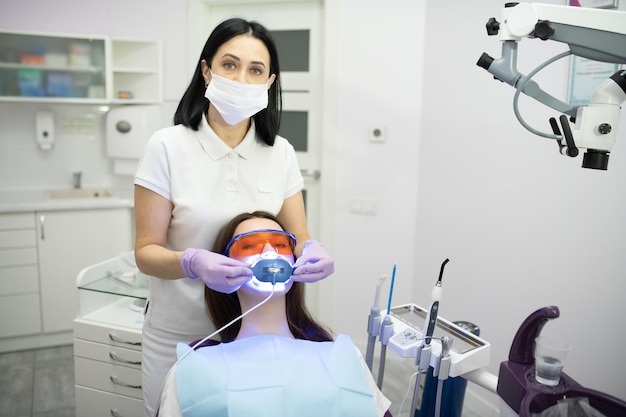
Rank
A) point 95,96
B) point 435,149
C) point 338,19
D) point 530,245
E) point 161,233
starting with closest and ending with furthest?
point 161,233 → point 530,245 → point 435,149 → point 338,19 → point 95,96

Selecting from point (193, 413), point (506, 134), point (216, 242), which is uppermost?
point (506, 134)

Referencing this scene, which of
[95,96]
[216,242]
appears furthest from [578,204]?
[95,96]

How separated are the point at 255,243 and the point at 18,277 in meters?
2.30

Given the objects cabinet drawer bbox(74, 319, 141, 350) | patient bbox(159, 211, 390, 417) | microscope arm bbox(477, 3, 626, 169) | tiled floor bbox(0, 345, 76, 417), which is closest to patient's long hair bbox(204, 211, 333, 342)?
patient bbox(159, 211, 390, 417)

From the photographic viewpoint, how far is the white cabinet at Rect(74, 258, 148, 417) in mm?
1817

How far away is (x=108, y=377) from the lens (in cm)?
185

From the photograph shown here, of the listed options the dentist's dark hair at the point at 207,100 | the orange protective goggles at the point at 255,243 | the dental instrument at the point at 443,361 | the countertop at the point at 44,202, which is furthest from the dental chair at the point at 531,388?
the countertop at the point at 44,202

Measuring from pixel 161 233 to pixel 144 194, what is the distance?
0.11 m

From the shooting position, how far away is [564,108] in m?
1.06

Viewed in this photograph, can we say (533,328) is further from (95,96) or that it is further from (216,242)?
(95,96)

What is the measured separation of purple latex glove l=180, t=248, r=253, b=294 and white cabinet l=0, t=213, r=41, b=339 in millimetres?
2187

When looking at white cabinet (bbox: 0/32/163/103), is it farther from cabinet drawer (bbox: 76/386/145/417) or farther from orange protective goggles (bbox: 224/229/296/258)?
orange protective goggles (bbox: 224/229/296/258)

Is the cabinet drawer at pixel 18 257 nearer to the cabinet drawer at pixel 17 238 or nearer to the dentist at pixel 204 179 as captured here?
the cabinet drawer at pixel 17 238

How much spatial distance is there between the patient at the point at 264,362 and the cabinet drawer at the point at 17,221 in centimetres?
204
